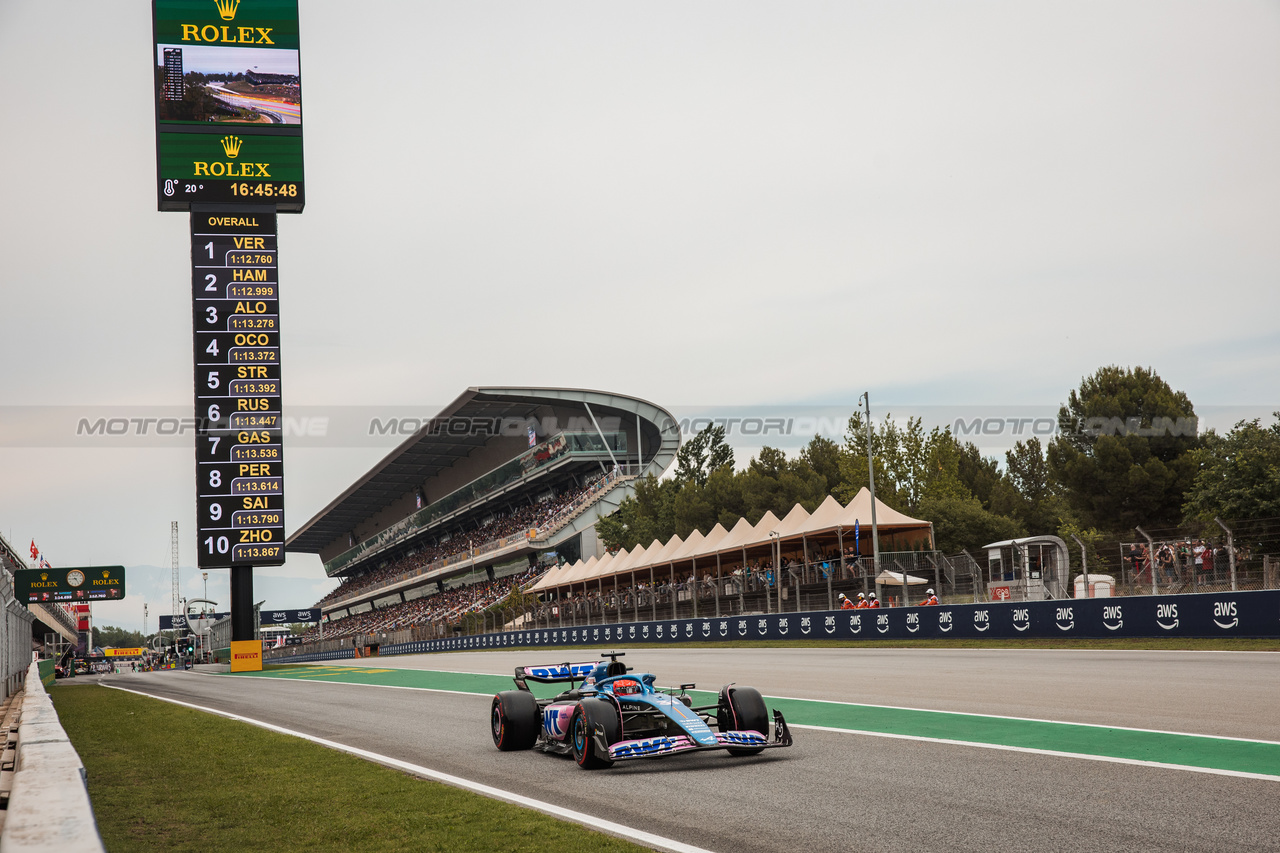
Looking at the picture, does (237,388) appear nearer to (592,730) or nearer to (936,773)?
(592,730)

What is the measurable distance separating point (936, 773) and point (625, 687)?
279 centimetres

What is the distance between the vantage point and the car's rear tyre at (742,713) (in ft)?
29.9

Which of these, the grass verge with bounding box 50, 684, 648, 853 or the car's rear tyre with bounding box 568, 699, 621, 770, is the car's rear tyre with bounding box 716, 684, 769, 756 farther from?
the grass verge with bounding box 50, 684, 648, 853

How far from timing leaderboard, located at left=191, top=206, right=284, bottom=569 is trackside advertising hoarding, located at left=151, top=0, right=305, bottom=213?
3.79 feet

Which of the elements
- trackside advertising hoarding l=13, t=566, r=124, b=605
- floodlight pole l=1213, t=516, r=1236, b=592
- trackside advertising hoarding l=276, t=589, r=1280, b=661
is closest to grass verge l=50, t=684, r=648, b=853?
trackside advertising hoarding l=276, t=589, r=1280, b=661

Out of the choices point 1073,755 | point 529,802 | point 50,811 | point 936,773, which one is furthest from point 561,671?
point 50,811

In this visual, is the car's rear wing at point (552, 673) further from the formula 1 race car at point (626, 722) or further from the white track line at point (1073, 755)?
the white track line at point (1073, 755)

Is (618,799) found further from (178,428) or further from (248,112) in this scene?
(248,112)

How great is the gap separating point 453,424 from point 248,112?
151 feet

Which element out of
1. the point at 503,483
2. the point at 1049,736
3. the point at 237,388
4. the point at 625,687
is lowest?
the point at 1049,736

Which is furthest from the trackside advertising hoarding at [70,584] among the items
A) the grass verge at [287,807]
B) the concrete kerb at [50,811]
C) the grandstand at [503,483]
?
the concrete kerb at [50,811]

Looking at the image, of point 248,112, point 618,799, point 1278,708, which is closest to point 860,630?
point 1278,708

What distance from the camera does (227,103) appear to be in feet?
124

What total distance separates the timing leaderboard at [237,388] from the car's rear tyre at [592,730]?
32504 mm
